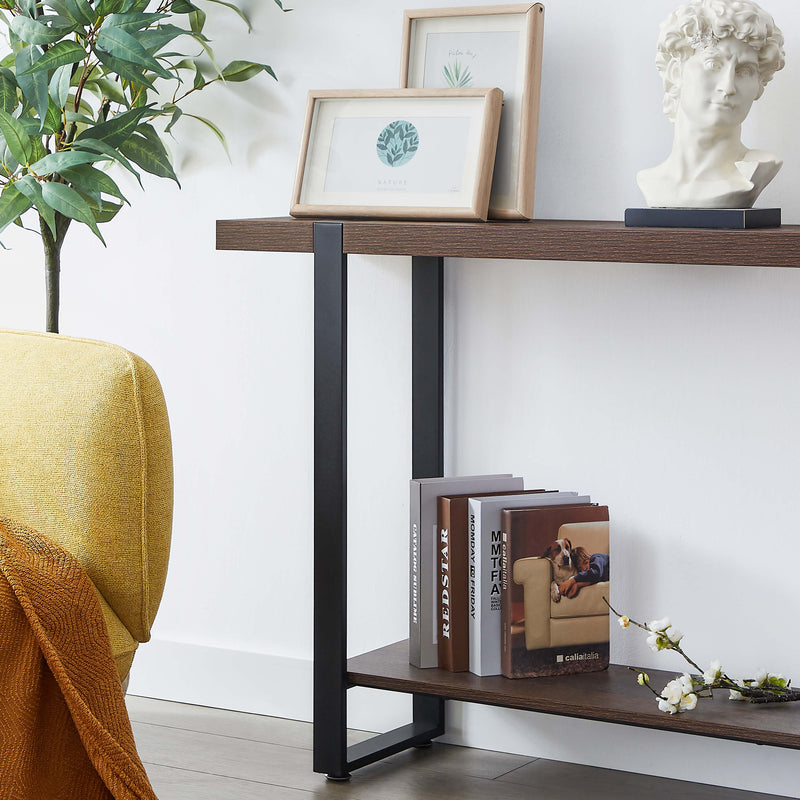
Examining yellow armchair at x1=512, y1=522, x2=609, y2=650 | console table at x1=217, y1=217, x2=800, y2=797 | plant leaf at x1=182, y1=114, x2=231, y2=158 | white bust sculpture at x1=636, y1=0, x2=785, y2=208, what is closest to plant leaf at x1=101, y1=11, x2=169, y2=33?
plant leaf at x1=182, y1=114, x2=231, y2=158

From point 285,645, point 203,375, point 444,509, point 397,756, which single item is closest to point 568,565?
point 444,509

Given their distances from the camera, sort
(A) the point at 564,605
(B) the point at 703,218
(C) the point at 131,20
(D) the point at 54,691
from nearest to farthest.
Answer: (D) the point at 54,691
(B) the point at 703,218
(A) the point at 564,605
(C) the point at 131,20

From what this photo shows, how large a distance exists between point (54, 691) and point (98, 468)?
0.85ft

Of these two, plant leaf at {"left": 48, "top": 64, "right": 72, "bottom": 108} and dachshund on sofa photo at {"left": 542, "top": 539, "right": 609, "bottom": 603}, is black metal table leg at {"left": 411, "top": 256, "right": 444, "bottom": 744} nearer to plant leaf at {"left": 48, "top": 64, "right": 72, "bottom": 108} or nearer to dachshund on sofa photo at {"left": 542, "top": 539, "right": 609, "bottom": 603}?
dachshund on sofa photo at {"left": 542, "top": 539, "right": 609, "bottom": 603}

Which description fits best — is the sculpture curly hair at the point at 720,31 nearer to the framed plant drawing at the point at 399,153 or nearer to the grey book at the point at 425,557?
the framed plant drawing at the point at 399,153

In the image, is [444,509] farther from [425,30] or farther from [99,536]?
[425,30]

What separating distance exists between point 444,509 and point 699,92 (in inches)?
26.9

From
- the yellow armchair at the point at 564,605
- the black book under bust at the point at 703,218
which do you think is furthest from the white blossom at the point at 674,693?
the black book under bust at the point at 703,218

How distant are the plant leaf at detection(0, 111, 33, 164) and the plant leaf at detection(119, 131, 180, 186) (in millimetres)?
176

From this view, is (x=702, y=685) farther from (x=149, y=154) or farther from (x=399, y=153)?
(x=149, y=154)

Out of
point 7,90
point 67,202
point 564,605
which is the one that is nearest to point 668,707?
point 564,605

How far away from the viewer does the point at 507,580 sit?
176 centimetres

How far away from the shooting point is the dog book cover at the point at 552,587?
5.78 feet

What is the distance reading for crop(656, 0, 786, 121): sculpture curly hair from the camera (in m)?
1.54
